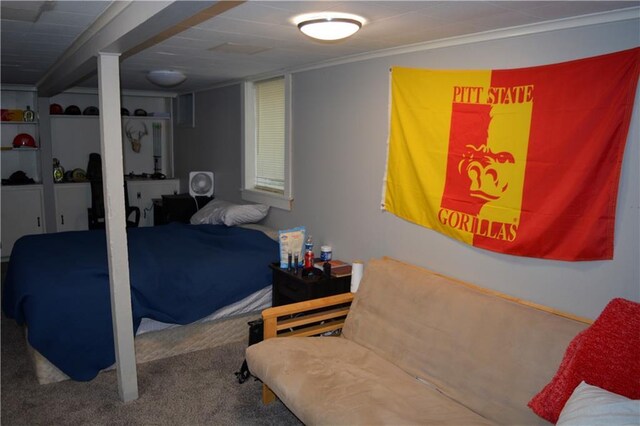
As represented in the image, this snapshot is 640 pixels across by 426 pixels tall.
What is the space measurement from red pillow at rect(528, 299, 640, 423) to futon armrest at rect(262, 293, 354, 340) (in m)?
1.45

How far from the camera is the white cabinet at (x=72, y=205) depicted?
6.18 m

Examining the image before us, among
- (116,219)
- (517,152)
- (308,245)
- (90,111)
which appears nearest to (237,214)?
(308,245)

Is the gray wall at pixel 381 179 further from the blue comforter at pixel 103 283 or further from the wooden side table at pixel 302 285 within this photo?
the blue comforter at pixel 103 283

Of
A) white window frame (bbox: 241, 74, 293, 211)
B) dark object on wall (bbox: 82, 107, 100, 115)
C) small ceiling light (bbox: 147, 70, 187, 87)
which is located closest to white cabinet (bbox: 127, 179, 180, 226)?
dark object on wall (bbox: 82, 107, 100, 115)

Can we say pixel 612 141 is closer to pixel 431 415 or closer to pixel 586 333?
pixel 586 333

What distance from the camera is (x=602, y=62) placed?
215cm

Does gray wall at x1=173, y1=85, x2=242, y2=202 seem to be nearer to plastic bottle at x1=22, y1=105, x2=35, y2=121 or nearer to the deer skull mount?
the deer skull mount

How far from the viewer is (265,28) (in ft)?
8.78

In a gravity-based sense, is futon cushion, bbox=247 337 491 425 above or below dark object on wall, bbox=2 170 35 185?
below

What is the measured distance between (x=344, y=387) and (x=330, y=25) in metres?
1.78

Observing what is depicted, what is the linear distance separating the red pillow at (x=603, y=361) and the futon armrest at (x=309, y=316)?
4.77ft

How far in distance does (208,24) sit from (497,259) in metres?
2.05

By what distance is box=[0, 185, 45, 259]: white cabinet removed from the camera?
5.82 meters

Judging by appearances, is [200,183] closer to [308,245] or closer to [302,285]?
[308,245]
